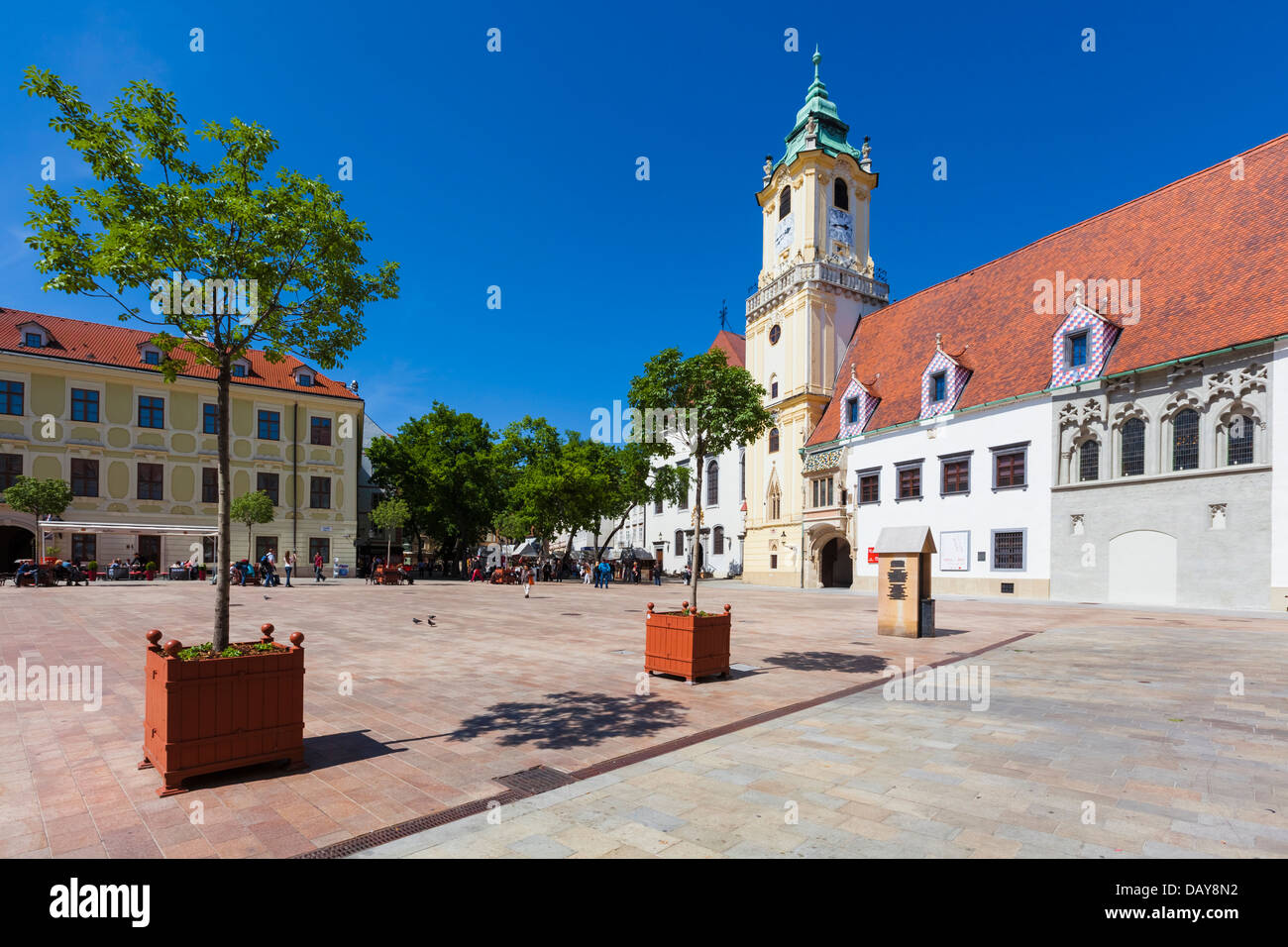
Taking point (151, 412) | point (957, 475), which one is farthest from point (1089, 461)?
point (151, 412)

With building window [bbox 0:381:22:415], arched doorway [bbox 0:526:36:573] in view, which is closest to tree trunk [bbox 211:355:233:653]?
building window [bbox 0:381:22:415]

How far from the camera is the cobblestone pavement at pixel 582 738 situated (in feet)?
14.2

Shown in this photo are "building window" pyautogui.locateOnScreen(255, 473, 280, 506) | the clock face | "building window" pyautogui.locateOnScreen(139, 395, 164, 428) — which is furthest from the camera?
the clock face

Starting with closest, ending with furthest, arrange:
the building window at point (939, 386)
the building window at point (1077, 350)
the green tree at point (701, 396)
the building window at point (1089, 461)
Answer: the green tree at point (701, 396) < the building window at point (1089, 461) < the building window at point (1077, 350) < the building window at point (939, 386)

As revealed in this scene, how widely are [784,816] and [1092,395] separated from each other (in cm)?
2877

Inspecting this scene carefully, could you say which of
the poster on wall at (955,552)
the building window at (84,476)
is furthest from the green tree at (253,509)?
the poster on wall at (955,552)

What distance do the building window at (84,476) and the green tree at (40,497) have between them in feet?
12.2

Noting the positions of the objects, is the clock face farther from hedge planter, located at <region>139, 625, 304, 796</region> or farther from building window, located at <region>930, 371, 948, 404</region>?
hedge planter, located at <region>139, 625, 304, 796</region>

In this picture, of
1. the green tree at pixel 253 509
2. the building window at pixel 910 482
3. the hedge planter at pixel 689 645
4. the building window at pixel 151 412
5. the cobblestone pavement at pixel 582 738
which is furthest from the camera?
the building window at pixel 151 412

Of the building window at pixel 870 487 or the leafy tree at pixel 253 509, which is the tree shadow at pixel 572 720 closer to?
the building window at pixel 870 487

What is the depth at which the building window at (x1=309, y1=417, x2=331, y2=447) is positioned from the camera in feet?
140

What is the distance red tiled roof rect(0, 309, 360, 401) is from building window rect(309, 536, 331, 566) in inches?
Result: 386
